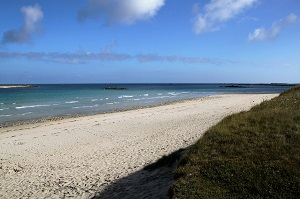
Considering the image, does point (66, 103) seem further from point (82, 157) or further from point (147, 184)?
point (147, 184)

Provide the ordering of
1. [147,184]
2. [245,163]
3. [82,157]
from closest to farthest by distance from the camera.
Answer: [245,163] → [147,184] → [82,157]

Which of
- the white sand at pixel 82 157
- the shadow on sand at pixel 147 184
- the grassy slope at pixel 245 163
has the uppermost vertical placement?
the grassy slope at pixel 245 163

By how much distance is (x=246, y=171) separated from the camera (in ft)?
21.0

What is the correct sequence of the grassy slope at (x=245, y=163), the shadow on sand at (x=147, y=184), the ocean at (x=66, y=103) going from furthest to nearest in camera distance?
the ocean at (x=66, y=103) < the shadow on sand at (x=147, y=184) < the grassy slope at (x=245, y=163)

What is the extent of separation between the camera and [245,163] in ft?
21.8

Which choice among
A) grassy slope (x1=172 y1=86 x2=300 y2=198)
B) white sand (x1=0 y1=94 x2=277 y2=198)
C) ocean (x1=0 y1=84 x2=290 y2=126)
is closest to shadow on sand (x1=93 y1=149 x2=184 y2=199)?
white sand (x1=0 y1=94 x2=277 y2=198)

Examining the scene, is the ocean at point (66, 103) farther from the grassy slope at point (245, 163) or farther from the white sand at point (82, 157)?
the grassy slope at point (245, 163)

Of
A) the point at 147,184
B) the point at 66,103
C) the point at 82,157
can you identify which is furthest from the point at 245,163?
the point at 66,103

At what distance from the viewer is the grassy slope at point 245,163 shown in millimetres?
5918

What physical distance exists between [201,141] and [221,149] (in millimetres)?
791

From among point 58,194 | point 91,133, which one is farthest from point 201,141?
point 91,133

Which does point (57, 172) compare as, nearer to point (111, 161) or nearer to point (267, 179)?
point (111, 161)

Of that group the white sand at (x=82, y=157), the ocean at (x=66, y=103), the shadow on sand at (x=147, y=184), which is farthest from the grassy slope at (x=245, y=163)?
the ocean at (x=66, y=103)

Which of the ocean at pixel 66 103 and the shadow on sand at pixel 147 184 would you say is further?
the ocean at pixel 66 103
